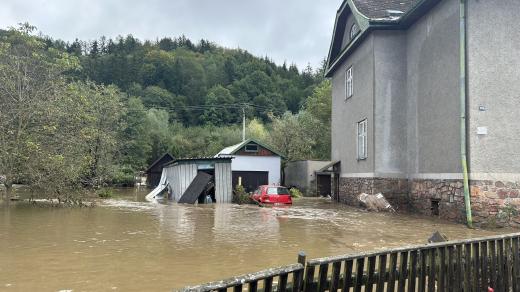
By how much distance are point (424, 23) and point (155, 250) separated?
44.1 feet

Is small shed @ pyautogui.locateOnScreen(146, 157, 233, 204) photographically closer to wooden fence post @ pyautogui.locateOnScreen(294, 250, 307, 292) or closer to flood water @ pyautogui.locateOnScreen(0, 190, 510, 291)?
flood water @ pyautogui.locateOnScreen(0, 190, 510, 291)

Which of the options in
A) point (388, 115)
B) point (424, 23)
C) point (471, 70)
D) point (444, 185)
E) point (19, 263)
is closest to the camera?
point (19, 263)

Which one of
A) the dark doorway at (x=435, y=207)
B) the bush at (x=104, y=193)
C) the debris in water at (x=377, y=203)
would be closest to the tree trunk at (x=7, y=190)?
the bush at (x=104, y=193)

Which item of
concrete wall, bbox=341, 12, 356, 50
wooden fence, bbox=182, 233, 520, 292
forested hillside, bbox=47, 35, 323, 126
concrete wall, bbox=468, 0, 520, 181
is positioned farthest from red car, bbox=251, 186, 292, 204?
forested hillside, bbox=47, 35, 323, 126

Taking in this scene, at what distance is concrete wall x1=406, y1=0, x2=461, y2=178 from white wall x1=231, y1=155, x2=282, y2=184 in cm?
1925

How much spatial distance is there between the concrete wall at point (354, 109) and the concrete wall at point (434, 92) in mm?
1695

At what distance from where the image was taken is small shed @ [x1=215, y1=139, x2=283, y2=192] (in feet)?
122

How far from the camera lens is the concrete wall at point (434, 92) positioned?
1547 centimetres

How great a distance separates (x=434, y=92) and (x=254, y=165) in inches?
868

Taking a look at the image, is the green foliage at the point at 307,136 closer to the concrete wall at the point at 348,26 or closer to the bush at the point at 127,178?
the bush at the point at 127,178

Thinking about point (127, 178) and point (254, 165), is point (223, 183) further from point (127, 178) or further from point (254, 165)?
point (127, 178)

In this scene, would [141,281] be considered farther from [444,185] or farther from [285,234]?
[444,185]

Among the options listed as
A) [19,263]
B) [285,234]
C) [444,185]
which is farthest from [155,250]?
[444,185]

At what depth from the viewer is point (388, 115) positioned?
19656 millimetres
